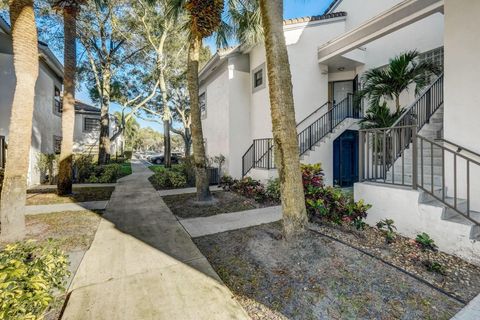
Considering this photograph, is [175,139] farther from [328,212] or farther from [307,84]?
[328,212]

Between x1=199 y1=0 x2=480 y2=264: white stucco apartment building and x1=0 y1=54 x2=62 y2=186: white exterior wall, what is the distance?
8.23 metres

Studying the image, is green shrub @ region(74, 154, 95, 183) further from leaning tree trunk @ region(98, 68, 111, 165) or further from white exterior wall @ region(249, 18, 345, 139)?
white exterior wall @ region(249, 18, 345, 139)

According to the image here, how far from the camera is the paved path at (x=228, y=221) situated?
5.04 meters

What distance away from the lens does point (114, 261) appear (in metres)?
3.65

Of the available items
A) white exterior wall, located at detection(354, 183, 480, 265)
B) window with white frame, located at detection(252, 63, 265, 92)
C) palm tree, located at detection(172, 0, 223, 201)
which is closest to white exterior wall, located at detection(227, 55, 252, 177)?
window with white frame, located at detection(252, 63, 265, 92)

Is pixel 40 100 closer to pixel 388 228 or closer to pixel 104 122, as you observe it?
pixel 104 122

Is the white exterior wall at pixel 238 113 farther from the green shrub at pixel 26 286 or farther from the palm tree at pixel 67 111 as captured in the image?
the green shrub at pixel 26 286

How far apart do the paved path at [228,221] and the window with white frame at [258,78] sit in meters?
6.01

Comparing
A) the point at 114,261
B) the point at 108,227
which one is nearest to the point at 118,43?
the point at 108,227

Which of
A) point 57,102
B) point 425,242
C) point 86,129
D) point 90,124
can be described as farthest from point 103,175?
point 425,242

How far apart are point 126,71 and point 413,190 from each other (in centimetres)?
2204

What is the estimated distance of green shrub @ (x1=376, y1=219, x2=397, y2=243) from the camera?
421 cm

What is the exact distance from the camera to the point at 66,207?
686 centimetres

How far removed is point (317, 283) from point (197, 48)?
7104mm
